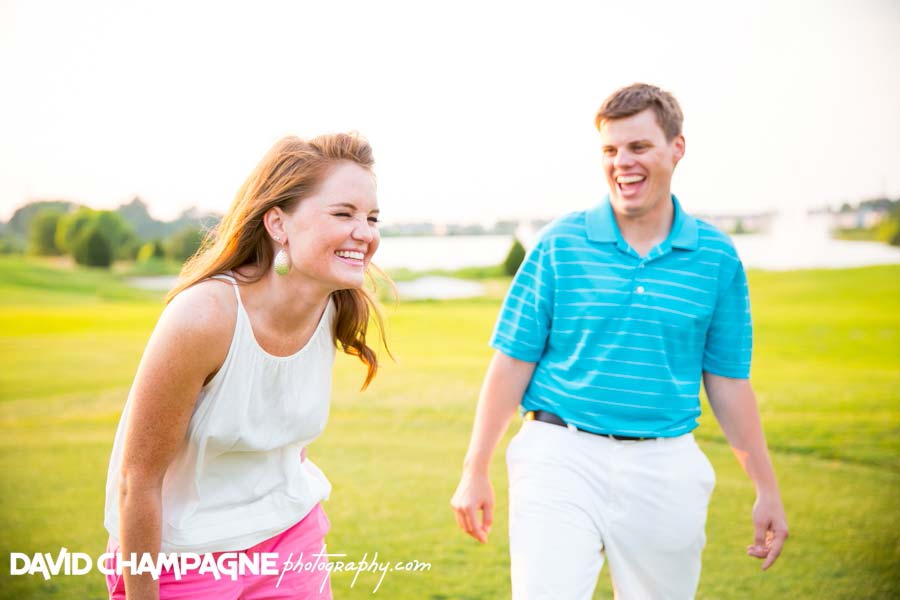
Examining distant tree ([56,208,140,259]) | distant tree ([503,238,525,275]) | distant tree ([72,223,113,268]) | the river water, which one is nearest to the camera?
the river water

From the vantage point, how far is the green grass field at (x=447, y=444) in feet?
11.3

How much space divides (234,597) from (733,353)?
1.49 m

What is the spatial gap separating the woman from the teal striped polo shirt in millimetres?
537

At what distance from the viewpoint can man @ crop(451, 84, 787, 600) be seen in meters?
2.01

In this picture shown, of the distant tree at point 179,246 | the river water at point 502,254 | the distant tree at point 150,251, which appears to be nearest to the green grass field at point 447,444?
the river water at point 502,254

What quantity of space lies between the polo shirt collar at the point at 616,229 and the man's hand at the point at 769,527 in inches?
30.5

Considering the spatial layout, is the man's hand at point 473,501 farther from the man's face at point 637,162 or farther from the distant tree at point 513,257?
the distant tree at point 513,257

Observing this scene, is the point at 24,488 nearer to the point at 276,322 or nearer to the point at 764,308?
the point at 276,322

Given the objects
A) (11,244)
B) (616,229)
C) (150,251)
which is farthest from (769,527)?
(11,244)

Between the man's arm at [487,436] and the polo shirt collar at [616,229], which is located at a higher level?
the polo shirt collar at [616,229]

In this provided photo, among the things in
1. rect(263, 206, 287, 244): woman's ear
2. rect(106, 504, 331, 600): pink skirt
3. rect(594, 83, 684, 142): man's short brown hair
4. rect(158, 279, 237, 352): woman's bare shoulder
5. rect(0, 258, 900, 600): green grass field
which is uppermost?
rect(594, 83, 684, 142): man's short brown hair

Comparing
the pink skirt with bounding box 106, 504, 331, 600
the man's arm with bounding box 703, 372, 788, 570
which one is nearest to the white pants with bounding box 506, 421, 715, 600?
the man's arm with bounding box 703, 372, 788, 570

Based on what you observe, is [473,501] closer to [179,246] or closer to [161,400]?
[161,400]

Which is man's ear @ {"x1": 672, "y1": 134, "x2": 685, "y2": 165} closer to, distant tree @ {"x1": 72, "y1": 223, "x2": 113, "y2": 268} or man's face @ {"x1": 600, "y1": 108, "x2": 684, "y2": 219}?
man's face @ {"x1": 600, "y1": 108, "x2": 684, "y2": 219}
